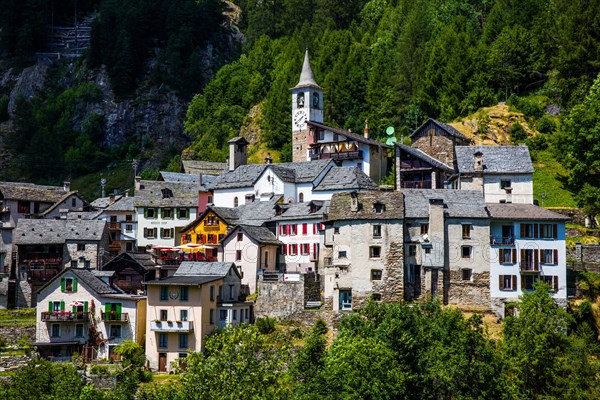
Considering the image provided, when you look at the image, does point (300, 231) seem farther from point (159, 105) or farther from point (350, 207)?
point (159, 105)

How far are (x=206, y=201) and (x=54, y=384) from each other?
38069 millimetres

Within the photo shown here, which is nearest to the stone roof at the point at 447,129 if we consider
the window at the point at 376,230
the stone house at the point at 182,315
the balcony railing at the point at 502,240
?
the balcony railing at the point at 502,240

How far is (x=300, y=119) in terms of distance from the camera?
111m

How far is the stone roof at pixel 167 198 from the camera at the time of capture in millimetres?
95750

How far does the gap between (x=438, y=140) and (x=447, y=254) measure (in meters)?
21.6

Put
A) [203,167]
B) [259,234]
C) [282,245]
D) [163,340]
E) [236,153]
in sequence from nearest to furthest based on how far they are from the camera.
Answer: [163,340], [259,234], [282,245], [236,153], [203,167]

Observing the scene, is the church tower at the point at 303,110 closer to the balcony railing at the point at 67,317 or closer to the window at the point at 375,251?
the window at the point at 375,251

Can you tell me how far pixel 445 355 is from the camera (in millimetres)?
59812

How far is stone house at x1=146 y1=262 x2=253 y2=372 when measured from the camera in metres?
72.9

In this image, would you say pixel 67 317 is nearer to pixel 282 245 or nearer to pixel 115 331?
pixel 115 331

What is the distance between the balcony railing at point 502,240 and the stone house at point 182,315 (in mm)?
20537

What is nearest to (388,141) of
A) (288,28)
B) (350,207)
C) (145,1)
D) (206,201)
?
(206,201)

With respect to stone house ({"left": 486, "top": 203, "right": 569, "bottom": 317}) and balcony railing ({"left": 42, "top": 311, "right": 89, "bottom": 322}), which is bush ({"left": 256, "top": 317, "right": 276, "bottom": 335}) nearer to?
balcony railing ({"left": 42, "top": 311, "right": 89, "bottom": 322})

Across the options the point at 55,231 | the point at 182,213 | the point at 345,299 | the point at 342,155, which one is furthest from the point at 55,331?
the point at 342,155
